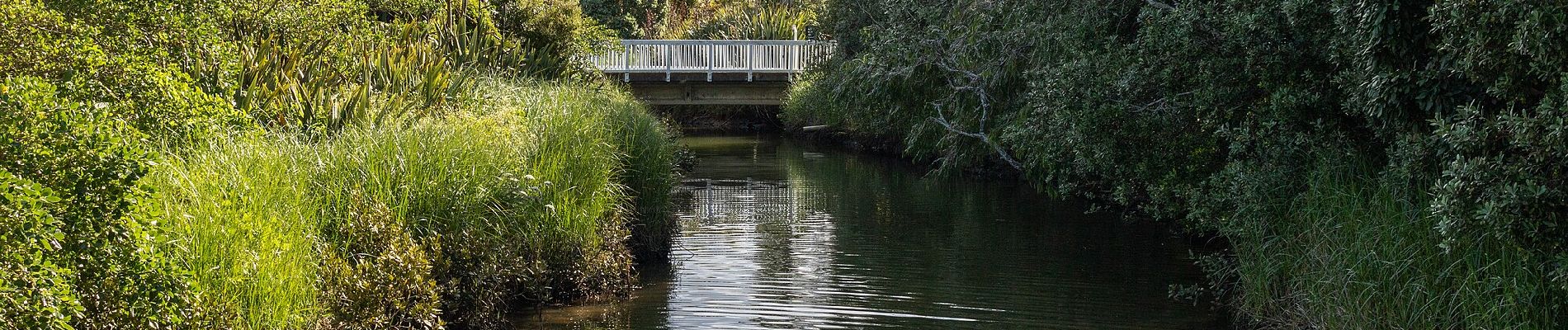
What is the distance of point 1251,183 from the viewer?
332 inches

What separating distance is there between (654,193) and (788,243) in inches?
69.2

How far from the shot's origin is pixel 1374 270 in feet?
24.9

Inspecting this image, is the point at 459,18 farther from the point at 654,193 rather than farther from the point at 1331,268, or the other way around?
the point at 1331,268

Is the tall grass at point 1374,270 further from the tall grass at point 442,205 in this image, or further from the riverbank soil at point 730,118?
the riverbank soil at point 730,118

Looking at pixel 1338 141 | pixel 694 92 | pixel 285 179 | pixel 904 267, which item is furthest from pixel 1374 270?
pixel 694 92

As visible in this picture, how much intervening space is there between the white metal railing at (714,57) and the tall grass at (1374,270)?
22.7 metres

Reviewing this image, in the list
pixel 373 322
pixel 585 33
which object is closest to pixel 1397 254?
pixel 373 322

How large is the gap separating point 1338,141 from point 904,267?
15.9 ft

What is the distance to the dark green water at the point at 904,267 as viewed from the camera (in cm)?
994

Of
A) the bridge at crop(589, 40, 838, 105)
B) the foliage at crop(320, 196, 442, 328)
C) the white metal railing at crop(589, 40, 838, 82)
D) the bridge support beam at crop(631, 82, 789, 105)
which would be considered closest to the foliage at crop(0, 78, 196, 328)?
the foliage at crop(320, 196, 442, 328)

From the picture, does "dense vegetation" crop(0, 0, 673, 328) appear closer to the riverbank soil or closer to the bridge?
the bridge

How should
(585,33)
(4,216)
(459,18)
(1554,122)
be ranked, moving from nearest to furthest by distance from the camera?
(4,216) → (1554,122) → (459,18) → (585,33)

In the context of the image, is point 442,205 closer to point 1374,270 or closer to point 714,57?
point 1374,270

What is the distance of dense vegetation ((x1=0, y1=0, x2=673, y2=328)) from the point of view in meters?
5.17
